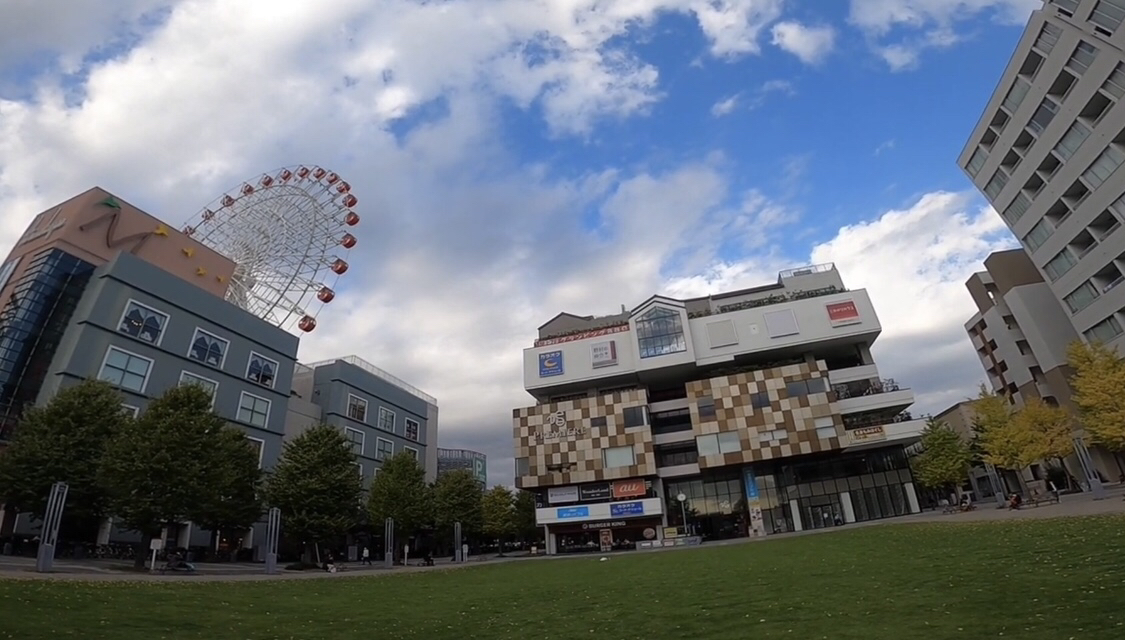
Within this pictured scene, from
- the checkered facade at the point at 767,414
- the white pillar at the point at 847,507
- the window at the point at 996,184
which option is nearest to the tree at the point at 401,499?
the checkered facade at the point at 767,414

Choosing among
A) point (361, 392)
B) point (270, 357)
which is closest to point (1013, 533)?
point (270, 357)

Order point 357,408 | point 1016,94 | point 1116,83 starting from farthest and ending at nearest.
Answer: point 357,408, point 1016,94, point 1116,83

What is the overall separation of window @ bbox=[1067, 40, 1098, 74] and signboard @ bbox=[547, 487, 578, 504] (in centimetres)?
6057

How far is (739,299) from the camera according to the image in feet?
283

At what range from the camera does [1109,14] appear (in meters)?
44.6

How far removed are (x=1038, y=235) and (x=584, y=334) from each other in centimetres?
4904

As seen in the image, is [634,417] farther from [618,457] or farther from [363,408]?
[363,408]

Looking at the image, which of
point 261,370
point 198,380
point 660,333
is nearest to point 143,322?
point 198,380

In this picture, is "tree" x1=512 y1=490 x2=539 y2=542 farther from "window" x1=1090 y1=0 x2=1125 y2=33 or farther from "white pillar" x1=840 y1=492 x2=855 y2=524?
"window" x1=1090 y1=0 x2=1125 y2=33

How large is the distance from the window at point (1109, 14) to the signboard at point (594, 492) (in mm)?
59495

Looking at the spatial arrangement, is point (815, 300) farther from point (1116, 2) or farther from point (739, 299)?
point (1116, 2)

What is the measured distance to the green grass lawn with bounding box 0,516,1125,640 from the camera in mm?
9891

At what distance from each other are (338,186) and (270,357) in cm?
1970

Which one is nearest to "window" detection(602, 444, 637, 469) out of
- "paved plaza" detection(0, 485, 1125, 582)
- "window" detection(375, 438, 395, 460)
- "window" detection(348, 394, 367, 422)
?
"window" detection(375, 438, 395, 460)
